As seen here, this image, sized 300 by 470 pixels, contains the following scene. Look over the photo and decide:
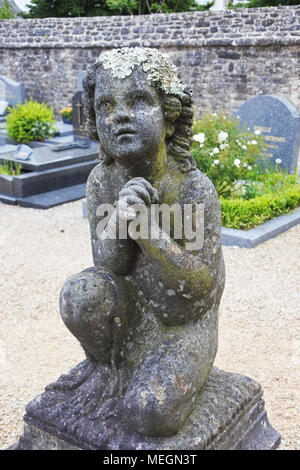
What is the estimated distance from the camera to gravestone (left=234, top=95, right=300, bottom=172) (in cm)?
925

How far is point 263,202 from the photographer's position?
7.66 metres

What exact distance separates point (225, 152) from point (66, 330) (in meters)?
4.43

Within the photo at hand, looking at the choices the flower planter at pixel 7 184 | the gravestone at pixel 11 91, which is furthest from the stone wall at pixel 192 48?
the flower planter at pixel 7 184

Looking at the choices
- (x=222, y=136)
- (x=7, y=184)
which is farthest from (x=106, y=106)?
(x=7, y=184)

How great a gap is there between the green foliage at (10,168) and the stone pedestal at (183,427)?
286 inches

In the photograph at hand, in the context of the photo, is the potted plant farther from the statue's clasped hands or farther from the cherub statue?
the statue's clasped hands

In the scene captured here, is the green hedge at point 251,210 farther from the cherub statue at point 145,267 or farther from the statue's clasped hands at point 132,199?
the statue's clasped hands at point 132,199

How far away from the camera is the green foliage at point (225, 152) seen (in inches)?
315

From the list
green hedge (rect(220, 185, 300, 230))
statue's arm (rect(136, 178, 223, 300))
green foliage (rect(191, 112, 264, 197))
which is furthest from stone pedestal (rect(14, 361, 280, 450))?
green foliage (rect(191, 112, 264, 197))

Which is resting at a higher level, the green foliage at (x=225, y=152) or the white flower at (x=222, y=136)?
the white flower at (x=222, y=136)

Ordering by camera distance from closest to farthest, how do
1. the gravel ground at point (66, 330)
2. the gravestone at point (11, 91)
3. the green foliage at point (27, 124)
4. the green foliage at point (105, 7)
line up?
the gravel ground at point (66, 330) → the green foliage at point (27, 124) → the gravestone at point (11, 91) → the green foliage at point (105, 7)

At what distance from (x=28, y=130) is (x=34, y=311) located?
7.60 meters

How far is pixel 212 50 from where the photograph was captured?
14.3 metres

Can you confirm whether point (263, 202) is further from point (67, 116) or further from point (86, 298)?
point (67, 116)
